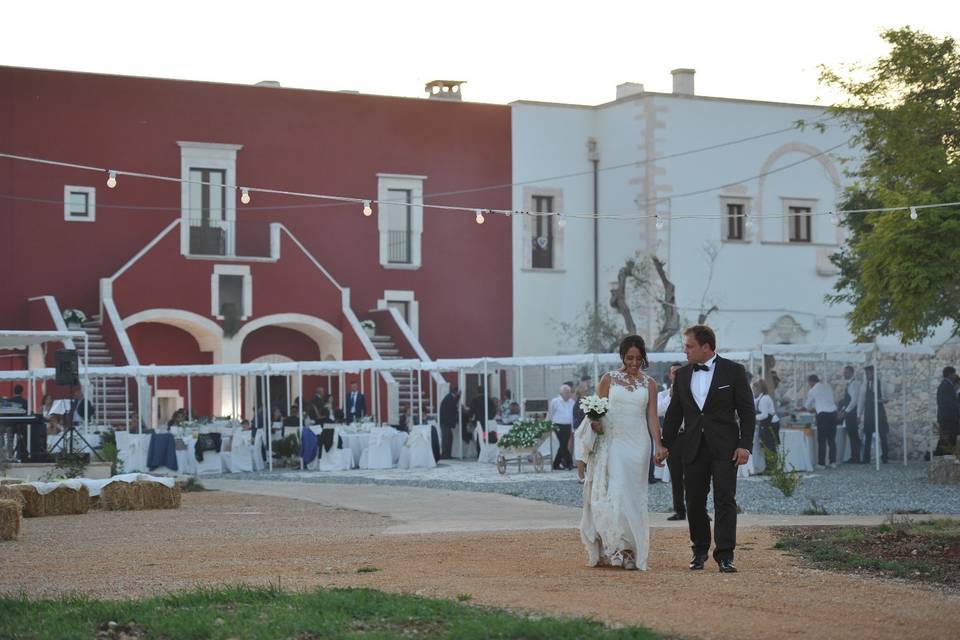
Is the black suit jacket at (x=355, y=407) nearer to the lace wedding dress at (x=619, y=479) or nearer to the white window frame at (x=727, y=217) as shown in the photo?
the white window frame at (x=727, y=217)

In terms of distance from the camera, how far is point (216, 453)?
27.9 meters

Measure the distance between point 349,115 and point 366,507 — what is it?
21298 millimetres

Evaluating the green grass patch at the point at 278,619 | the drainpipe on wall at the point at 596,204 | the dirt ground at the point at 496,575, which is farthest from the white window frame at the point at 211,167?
the green grass patch at the point at 278,619

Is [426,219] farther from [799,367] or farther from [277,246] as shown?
[799,367]

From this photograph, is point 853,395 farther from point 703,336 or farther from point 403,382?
point 703,336

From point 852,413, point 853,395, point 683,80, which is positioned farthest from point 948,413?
point 683,80

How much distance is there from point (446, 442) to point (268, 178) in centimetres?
885

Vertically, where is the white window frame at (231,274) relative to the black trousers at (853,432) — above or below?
above

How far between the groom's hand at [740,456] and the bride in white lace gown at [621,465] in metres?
0.49

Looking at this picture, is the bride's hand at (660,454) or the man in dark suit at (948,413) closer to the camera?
the bride's hand at (660,454)

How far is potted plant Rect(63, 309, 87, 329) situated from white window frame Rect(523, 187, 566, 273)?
11.3 m

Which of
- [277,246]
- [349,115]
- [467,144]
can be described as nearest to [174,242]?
[277,246]

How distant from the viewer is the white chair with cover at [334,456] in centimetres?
2773

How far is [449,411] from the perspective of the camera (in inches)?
1232
